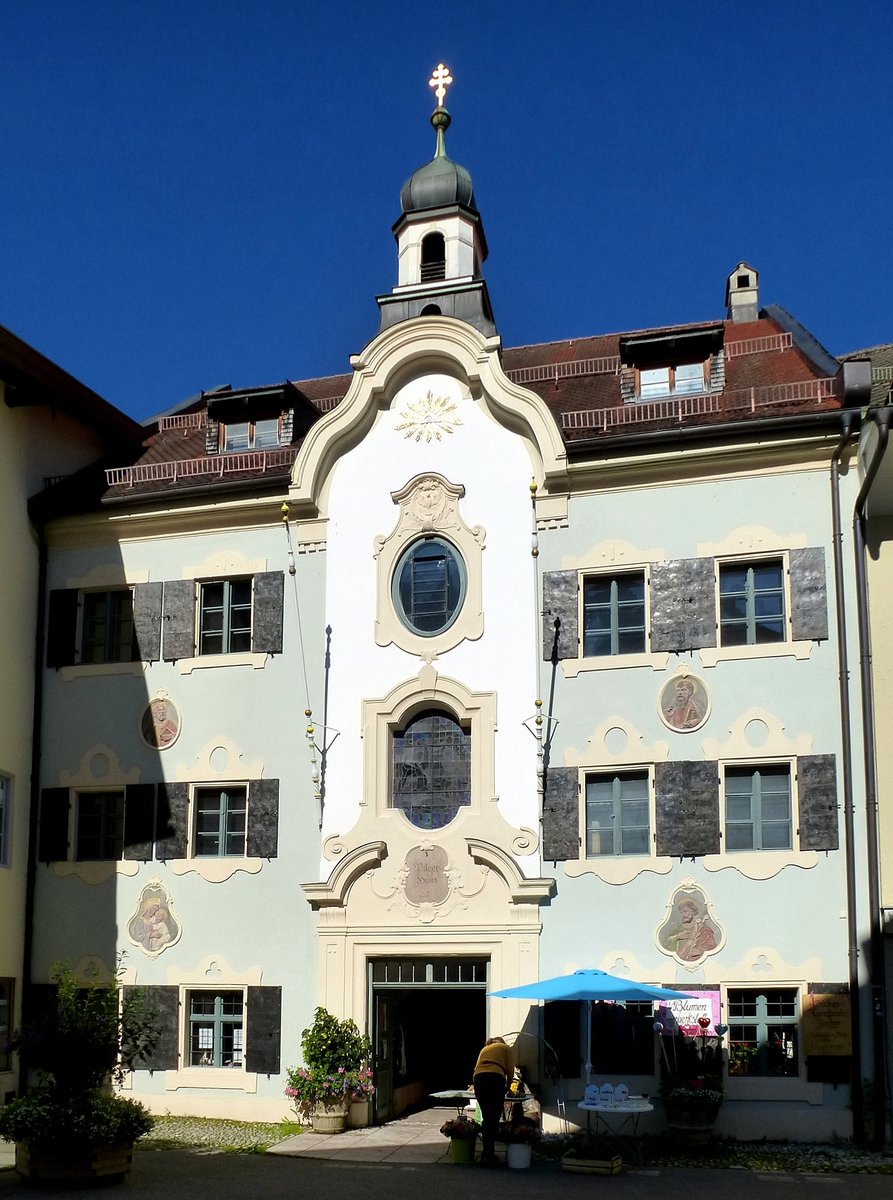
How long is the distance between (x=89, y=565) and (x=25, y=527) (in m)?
1.15

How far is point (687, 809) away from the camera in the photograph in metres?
19.1

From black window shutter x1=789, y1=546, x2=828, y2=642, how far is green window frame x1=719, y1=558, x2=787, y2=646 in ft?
0.65

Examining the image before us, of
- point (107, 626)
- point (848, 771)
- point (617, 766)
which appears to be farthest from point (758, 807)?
point (107, 626)

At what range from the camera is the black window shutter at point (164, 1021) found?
67.1 ft

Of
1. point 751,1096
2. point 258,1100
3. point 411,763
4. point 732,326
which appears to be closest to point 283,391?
point 411,763

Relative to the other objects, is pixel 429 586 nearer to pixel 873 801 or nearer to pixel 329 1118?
pixel 873 801

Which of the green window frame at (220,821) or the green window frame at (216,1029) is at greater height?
the green window frame at (220,821)

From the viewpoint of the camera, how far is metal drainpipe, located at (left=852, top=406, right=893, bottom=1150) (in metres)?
17.5

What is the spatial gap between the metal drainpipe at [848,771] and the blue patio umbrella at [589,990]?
2061 millimetres

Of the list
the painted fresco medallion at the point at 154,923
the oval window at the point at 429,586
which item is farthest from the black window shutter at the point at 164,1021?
the oval window at the point at 429,586

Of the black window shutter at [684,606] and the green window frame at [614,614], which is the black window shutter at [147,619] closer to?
the green window frame at [614,614]

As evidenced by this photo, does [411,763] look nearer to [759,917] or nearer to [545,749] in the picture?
[545,749]

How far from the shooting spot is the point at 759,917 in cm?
1844

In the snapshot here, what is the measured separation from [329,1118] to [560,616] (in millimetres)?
7377
